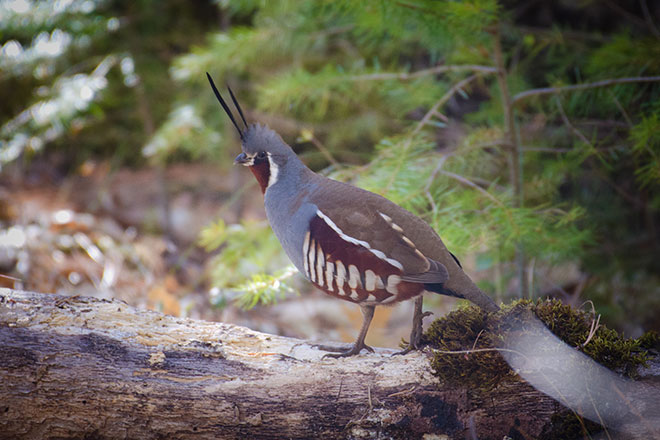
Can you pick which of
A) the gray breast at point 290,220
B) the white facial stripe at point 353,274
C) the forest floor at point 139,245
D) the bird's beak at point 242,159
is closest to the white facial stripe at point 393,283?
the white facial stripe at point 353,274

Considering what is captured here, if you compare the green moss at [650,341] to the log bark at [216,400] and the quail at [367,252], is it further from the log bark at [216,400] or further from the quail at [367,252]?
the quail at [367,252]

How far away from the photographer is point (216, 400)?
6.49 feet

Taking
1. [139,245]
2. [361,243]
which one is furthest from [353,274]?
[139,245]

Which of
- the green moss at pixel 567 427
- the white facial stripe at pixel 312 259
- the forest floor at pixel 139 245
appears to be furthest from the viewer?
the forest floor at pixel 139 245

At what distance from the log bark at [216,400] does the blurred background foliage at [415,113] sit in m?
0.63

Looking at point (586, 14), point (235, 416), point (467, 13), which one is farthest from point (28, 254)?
point (586, 14)

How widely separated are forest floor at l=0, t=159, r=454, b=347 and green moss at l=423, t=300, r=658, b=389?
1.74 m

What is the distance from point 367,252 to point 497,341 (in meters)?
0.64

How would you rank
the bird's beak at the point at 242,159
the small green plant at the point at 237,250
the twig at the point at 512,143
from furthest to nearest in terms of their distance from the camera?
the small green plant at the point at 237,250, the twig at the point at 512,143, the bird's beak at the point at 242,159

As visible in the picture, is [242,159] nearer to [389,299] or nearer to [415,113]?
[389,299]

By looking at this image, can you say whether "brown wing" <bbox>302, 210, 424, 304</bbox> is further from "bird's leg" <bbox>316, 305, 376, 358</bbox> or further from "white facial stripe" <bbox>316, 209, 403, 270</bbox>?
"bird's leg" <bbox>316, 305, 376, 358</bbox>

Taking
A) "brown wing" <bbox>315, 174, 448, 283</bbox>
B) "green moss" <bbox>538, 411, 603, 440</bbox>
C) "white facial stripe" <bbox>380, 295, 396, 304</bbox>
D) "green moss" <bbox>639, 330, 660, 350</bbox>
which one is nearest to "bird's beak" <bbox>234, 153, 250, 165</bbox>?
"brown wing" <bbox>315, 174, 448, 283</bbox>

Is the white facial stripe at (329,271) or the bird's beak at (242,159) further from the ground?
the bird's beak at (242,159)

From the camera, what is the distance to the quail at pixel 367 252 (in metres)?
2.11
